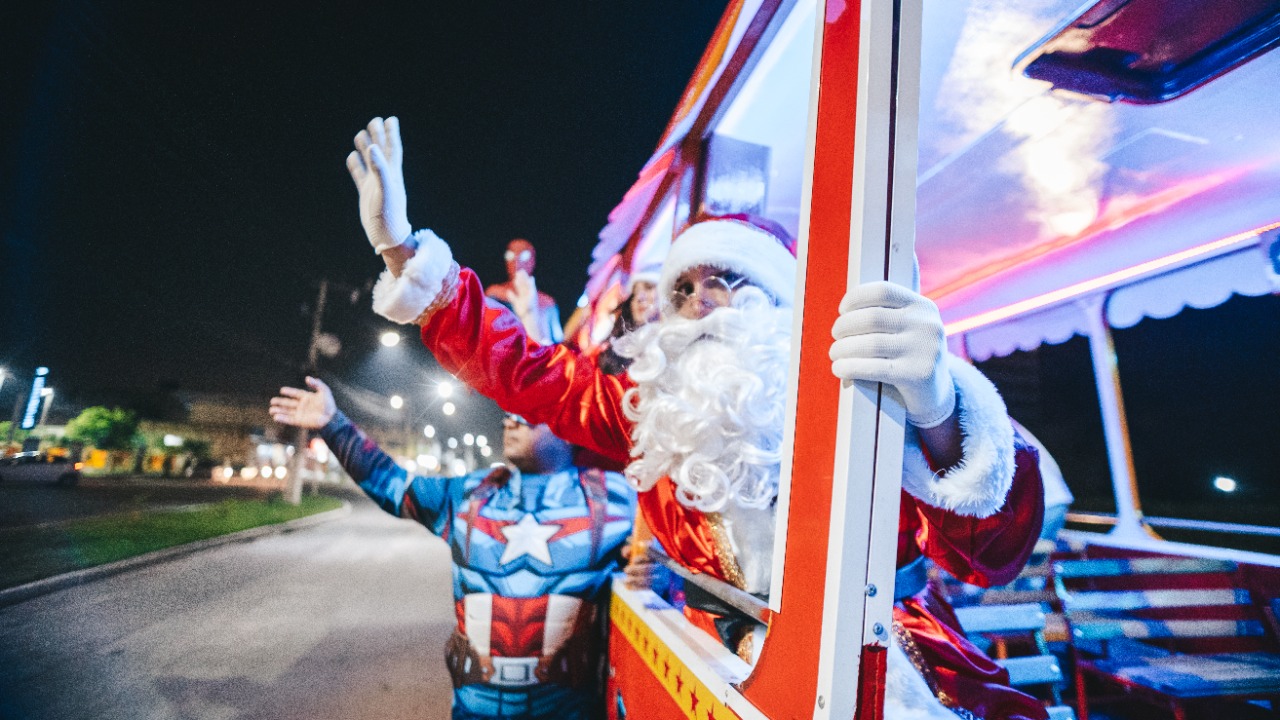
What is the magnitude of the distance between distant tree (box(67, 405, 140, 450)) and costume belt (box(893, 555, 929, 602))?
310cm

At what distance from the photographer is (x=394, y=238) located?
1.45 m

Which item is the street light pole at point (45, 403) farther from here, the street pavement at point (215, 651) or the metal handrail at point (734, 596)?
the metal handrail at point (734, 596)

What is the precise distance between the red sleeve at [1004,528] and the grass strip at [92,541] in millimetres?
3135

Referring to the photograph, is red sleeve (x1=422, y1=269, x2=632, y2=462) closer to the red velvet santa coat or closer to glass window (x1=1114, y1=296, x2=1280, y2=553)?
the red velvet santa coat

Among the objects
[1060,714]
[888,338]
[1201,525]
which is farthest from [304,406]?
[1201,525]

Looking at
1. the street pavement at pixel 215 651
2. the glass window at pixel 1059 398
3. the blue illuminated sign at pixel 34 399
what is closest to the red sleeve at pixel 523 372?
the blue illuminated sign at pixel 34 399

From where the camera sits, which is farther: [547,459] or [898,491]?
[547,459]

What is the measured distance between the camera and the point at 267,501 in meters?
6.02

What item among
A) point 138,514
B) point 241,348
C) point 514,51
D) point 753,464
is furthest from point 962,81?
point 138,514

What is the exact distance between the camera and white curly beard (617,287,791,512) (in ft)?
4.75

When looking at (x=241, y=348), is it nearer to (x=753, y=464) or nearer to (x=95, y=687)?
(x=95, y=687)

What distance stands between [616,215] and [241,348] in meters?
2.15

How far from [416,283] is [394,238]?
140 millimetres

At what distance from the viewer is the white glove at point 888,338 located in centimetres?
70
